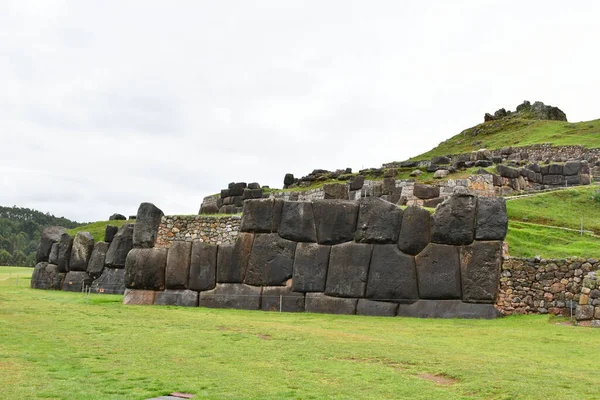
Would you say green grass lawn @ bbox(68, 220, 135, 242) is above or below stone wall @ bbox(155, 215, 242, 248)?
above

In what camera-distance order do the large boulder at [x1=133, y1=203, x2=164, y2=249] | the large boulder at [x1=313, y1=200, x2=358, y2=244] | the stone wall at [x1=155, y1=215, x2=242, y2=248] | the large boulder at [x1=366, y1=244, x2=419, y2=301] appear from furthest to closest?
the large boulder at [x1=133, y1=203, x2=164, y2=249] → the stone wall at [x1=155, y1=215, x2=242, y2=248] → the large boulder at [x1=313, y1=200, x2=358, y2=244] → the large boulder at [x1=366, y1=244, x2=419, y2=301]

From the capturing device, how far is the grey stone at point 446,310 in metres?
22.2

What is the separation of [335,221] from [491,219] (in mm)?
5827

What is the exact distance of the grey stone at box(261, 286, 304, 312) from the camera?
25.3 meters

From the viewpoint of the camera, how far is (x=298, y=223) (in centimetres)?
2583

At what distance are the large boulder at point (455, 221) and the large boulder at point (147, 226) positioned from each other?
1212 cm

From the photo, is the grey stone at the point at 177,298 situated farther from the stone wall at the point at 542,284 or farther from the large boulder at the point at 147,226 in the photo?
the stone wall at the point at 542,284

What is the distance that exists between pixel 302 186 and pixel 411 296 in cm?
3207

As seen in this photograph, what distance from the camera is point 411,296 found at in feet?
77.2

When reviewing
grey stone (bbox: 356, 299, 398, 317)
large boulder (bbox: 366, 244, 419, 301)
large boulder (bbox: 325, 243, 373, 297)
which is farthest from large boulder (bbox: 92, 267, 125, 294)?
large boulder (bbox: 366, 244, 419, 301)

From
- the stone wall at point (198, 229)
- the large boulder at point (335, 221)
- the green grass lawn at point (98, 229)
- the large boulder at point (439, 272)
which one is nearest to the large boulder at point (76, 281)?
the green grass lawn at point (98, 229)

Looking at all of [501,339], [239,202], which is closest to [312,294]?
[501,339]

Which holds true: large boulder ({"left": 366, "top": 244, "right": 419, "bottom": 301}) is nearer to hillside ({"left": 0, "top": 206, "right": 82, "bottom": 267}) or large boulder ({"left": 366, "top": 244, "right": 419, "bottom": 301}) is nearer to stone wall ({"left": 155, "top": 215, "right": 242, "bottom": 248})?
stone wall ({"left": 155, "top": 215, "right": 242, "bottom": 248})

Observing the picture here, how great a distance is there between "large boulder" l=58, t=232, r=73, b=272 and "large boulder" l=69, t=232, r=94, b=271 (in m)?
0.35
